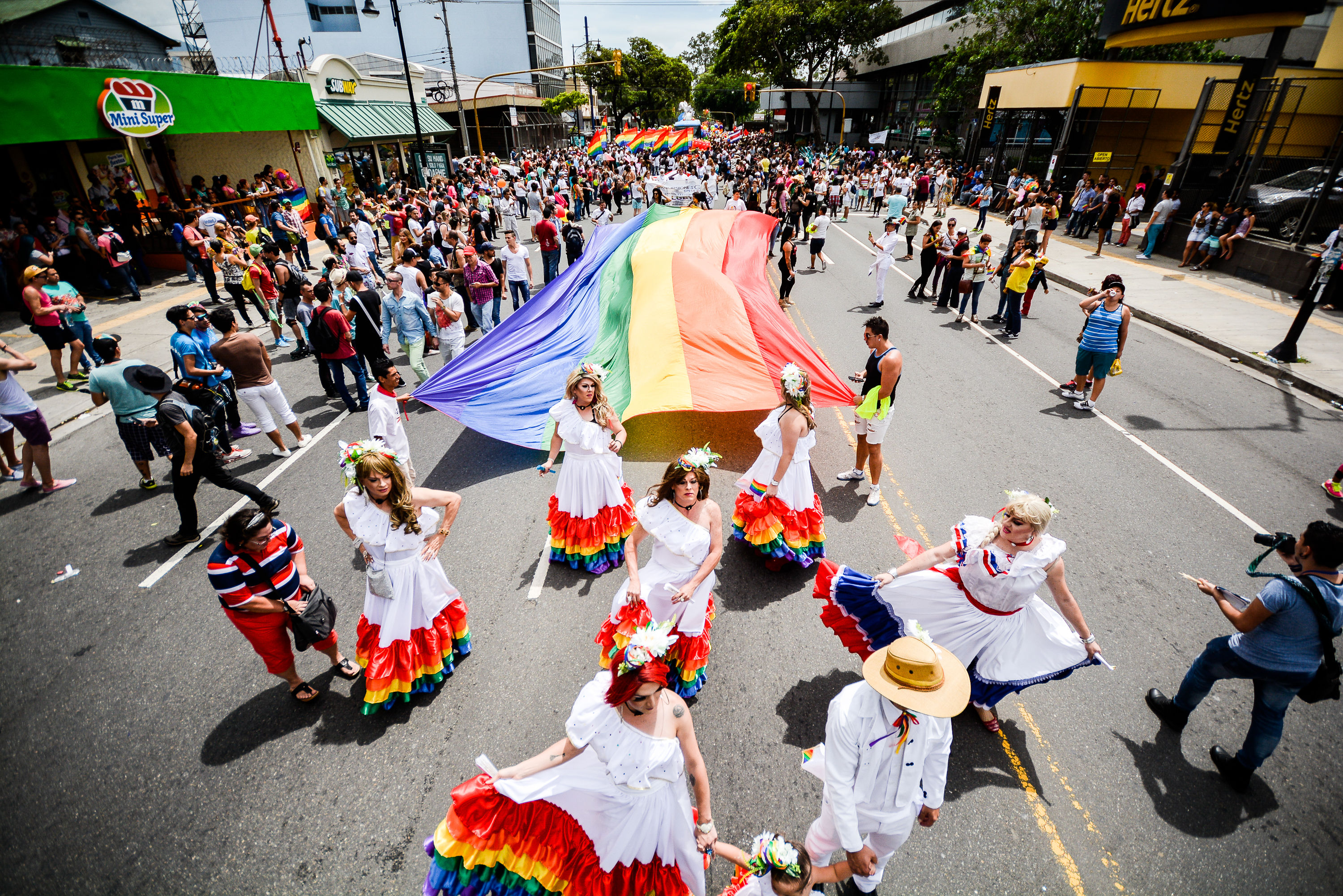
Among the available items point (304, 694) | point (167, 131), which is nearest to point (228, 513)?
point (304, 694)

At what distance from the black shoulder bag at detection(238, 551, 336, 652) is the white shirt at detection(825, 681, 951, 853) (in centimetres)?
332

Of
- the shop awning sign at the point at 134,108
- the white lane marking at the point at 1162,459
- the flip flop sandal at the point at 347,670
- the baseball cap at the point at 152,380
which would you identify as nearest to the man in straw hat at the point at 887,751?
the flip flop sandal at the point at 347,670

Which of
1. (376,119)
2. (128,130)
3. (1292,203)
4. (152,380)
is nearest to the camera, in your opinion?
(152,380)

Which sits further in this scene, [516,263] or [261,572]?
[516,263]

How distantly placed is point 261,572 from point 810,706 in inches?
148

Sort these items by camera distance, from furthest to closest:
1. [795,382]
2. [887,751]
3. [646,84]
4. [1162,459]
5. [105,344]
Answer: [646,84] < [1162,459] < [105,344] < [795,382] < [887,751]

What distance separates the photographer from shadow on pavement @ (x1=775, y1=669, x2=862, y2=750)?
3.93m

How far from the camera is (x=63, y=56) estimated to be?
15.6m

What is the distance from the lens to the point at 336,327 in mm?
8164

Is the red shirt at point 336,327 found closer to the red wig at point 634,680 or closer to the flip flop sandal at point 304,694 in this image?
the flip flop sandal at point 304,694

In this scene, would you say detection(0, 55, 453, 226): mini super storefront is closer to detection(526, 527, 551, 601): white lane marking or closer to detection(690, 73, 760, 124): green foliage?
detection(526, 527, 551, 601): white lane marking

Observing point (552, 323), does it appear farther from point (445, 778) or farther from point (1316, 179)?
point (1316, 179)

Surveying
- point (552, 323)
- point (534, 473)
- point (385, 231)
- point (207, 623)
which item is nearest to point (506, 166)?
point (385, 231)

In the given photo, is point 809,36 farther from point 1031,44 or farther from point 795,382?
point 795,382
